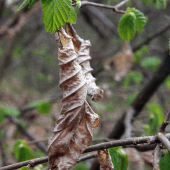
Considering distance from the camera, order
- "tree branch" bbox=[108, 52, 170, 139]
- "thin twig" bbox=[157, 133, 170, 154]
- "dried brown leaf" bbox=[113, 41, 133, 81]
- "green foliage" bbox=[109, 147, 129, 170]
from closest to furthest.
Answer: "thin twig" bbox=[157, 133, 170, 154] < "green foliage" bbox=[109, 147, 129, 170] < "tree branch" bbox=[108, 52, 170, 139] < "dried brown leaf" bbox=[113, 41, 133, 81]

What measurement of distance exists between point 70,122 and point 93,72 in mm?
2586

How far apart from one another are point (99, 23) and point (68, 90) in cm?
361

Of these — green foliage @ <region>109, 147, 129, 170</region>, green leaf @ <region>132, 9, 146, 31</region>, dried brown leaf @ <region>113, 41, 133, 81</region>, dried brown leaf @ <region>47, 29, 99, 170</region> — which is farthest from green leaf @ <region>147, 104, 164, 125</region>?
dried brown leaf @ <region>47, 29, 99, 170</region>

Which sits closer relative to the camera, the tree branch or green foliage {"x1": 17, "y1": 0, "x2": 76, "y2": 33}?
green foliage {"x1": 17, "y1": 0, "x2": 76, "y2": 33}

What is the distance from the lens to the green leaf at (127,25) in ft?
3.83

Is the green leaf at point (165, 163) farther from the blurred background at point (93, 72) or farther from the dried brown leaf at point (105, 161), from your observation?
the blurred background at point (93, 72)

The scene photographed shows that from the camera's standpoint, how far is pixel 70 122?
0.79 metres

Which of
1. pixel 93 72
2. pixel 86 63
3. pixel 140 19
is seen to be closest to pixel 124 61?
pixel 93 72

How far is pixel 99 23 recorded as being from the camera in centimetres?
425

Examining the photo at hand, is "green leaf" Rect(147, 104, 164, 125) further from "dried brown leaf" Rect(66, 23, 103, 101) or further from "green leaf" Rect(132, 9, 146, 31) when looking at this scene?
"dried brown leaf" Rect(66, 23, 103, 101)

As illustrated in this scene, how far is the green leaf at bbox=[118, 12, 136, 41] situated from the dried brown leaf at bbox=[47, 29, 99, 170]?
46cm

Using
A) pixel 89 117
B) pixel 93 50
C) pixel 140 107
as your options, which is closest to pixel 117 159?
pixel 89 117

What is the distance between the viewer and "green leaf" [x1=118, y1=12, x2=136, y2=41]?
117 cm

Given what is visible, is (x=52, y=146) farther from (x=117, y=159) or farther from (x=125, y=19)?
(x=125, y=19)
